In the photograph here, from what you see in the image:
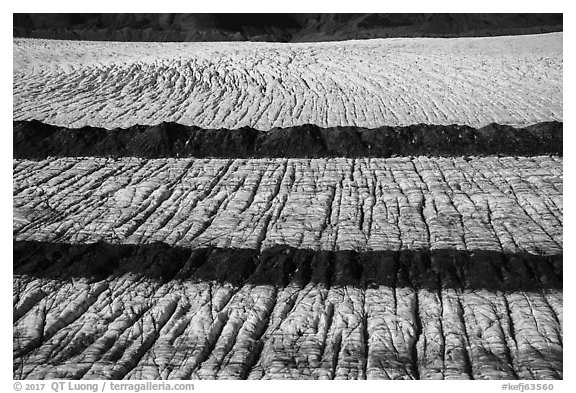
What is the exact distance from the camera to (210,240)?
6.97m

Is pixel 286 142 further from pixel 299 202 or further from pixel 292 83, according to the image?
pixel 292 83

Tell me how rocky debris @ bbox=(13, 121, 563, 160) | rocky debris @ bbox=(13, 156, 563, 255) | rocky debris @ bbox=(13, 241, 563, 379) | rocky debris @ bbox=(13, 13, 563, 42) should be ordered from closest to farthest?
rocky debris @ bbox=(13, 241, 563, 379) → rocky debris @ bbox=(13, 156, 563, 255) → rocky debris @ bbox=(13, 121, 563, 160) → rocky debris @ bbox=(13, 13, 563, 42)

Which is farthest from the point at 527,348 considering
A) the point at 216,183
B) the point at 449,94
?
the point at 449,94

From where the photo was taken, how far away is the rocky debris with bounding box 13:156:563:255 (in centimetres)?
700

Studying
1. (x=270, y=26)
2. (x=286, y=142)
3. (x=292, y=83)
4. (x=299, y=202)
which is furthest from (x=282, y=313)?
(x=270, y=26)

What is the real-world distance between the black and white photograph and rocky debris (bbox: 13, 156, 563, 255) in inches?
1.2

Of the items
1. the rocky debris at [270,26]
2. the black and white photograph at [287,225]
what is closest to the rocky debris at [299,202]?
the black and white photograph at [287,225]

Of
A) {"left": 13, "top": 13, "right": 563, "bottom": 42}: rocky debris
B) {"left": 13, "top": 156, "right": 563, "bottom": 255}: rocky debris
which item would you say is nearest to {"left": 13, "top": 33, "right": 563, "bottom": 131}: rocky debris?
Result: {"left": 13, "top": 156, "right": 563, "bottom": 255}: rocky debris

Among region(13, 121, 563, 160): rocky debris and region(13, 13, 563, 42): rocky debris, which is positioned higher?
region(13, 13, 563, 42): rocky debris

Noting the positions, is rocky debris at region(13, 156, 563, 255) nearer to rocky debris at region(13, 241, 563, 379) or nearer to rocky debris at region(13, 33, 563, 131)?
rocky debris at region(13, 241, 563, 379)

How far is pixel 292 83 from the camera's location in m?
13.7

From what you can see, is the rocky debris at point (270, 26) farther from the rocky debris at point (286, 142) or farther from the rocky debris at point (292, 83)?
the rocky debris at point (286, 142)

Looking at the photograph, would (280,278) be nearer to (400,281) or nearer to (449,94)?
(400,281)

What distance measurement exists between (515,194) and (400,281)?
8.68 ft
